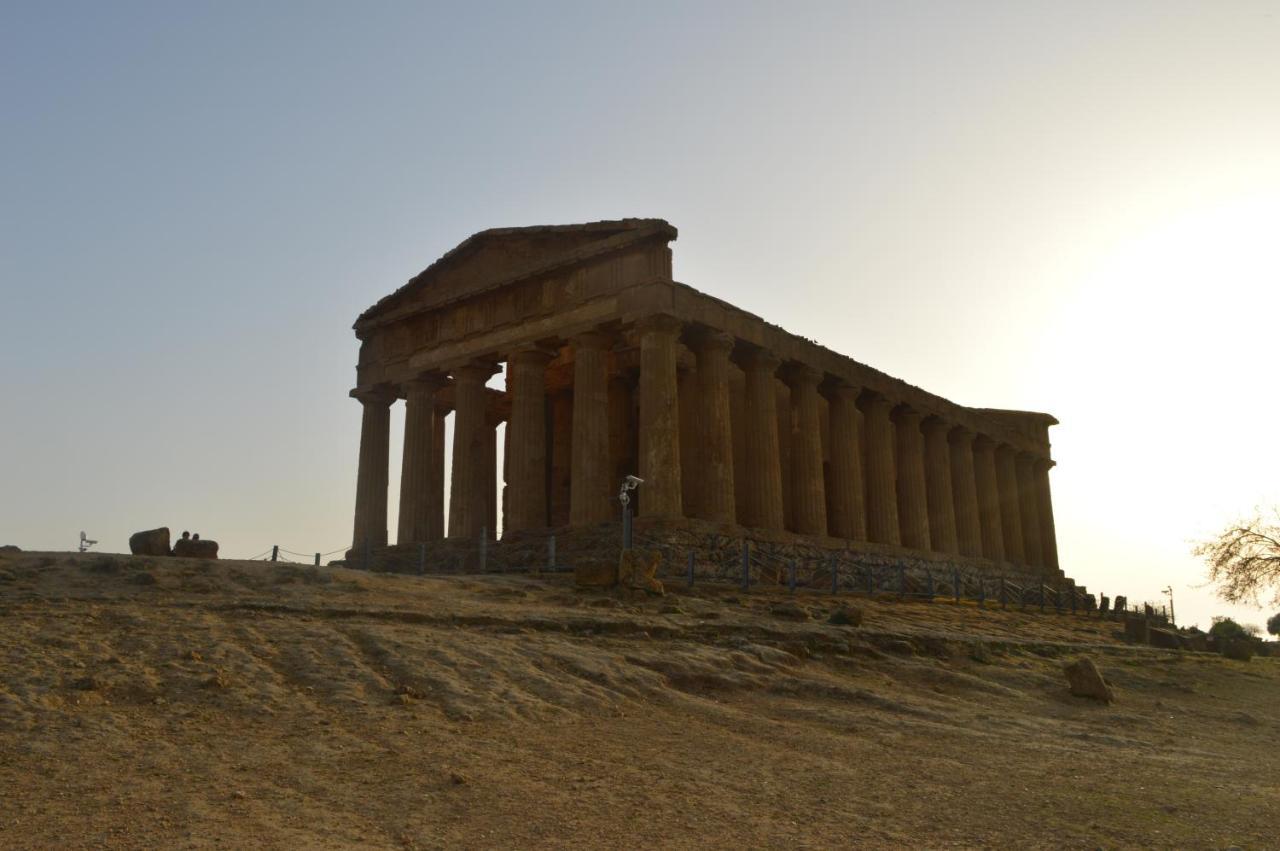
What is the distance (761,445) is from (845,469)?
5.73m

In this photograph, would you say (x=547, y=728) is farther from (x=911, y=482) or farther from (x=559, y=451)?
(x=911, y=482)

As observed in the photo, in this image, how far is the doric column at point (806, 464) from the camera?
33844 mm

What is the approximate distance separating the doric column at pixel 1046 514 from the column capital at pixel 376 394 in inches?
1199

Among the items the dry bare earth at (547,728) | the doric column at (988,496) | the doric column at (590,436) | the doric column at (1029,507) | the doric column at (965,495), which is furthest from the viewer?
the doric column at (1029,507)

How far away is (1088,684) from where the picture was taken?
16.1 m

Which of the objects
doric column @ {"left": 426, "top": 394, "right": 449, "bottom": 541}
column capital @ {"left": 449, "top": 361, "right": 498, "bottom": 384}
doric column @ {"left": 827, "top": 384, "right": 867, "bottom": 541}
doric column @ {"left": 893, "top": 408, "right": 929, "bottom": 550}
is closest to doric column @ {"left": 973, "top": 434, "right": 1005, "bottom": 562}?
doric column @ {"left": 893, "top": 408, "right": 929, "bottom": 550}

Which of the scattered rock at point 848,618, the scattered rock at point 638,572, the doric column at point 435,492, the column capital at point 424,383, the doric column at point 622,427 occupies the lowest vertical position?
the scattered rock at point 848,618

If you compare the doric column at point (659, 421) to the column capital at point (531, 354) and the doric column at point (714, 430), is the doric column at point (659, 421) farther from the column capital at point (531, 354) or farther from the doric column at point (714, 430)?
the column capital at point (531, 354)

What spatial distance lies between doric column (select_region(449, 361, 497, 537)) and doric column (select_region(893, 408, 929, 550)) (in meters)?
15.8

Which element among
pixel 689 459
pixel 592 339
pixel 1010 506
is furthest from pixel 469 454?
pixel 1010 506

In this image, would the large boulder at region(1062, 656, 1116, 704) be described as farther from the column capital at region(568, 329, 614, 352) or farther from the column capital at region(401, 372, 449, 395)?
the column capital at region(401, 372, 449, 395)

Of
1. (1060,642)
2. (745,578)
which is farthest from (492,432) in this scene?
(1060,642)

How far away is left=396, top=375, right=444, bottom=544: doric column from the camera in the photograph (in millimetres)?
33531

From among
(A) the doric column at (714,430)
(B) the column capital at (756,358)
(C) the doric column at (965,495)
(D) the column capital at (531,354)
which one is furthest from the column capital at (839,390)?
(D) the column capital at (531,354)
